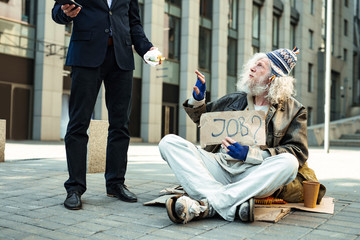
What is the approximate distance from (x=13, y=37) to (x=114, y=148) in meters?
14.4

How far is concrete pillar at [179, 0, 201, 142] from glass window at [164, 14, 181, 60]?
0.25 m

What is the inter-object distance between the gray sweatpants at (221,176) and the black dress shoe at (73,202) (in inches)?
32.6

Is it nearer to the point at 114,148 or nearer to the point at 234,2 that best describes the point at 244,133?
the point at 114,148

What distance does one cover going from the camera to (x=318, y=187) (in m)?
3.64

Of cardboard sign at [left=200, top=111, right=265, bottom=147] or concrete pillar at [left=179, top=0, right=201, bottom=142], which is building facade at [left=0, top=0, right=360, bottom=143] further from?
cardboard sign at [left=200, top=111, right=265, bottom=147]

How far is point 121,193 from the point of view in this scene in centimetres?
404

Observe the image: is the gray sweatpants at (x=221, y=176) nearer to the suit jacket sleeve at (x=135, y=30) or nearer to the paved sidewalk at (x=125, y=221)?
the paved sidewalk at (x=125, y=221)

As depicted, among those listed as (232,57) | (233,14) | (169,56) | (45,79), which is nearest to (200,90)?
(45,79)

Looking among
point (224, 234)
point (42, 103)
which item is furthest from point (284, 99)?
point (42, 103)

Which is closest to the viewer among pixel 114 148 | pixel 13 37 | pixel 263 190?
pixel 263 190

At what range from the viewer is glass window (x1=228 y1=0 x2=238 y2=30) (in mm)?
26609

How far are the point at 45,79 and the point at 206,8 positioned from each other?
11.3 meters

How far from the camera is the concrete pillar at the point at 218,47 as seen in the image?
24859 mm

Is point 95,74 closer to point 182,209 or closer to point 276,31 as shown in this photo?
point 182,209
